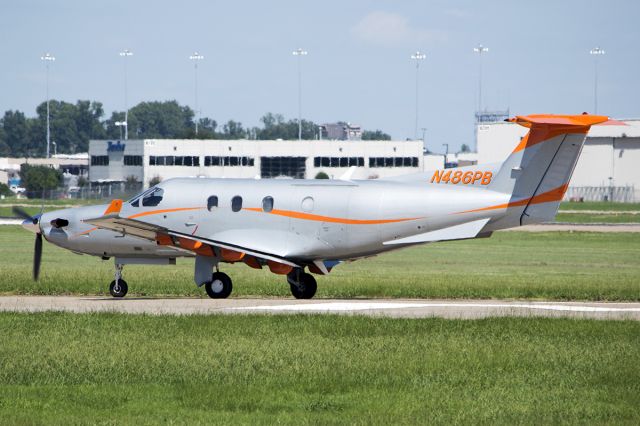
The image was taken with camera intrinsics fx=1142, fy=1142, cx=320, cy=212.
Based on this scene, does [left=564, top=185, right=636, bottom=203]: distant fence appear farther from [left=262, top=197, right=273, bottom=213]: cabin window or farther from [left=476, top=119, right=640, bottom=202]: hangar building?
[left=262, top=197, right=273, bottom=213]: cabin window

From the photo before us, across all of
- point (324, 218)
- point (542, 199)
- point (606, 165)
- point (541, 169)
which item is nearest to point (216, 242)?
point (324, 218)

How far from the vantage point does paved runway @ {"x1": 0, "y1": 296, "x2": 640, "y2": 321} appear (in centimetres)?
2425

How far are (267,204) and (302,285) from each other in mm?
2346

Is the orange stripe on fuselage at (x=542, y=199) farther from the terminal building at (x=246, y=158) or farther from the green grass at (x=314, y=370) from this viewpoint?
the terminal building at (x=246, y=158)

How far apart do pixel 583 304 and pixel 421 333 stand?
828cm

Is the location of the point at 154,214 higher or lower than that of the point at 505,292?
higher

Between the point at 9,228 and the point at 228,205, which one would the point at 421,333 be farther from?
the point at 9,228

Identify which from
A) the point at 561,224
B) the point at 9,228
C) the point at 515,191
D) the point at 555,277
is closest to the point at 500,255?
the point at 555,277

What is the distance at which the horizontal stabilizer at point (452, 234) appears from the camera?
2723cm

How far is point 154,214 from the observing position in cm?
2930

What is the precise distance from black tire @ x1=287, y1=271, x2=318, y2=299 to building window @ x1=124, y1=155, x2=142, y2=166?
122798mm

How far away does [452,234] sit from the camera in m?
27.4

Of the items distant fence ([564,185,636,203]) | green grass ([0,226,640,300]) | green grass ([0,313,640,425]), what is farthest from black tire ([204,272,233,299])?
distant fence ([564,185,636,203])

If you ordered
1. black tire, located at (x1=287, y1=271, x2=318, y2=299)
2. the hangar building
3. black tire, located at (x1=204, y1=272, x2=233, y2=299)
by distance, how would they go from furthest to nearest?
the hangar building → black tire, located at (x1=287, y1=271, x2=318, y2=299) → black tire, located at (x1=204, y1=272, x2=233, y2=299)
